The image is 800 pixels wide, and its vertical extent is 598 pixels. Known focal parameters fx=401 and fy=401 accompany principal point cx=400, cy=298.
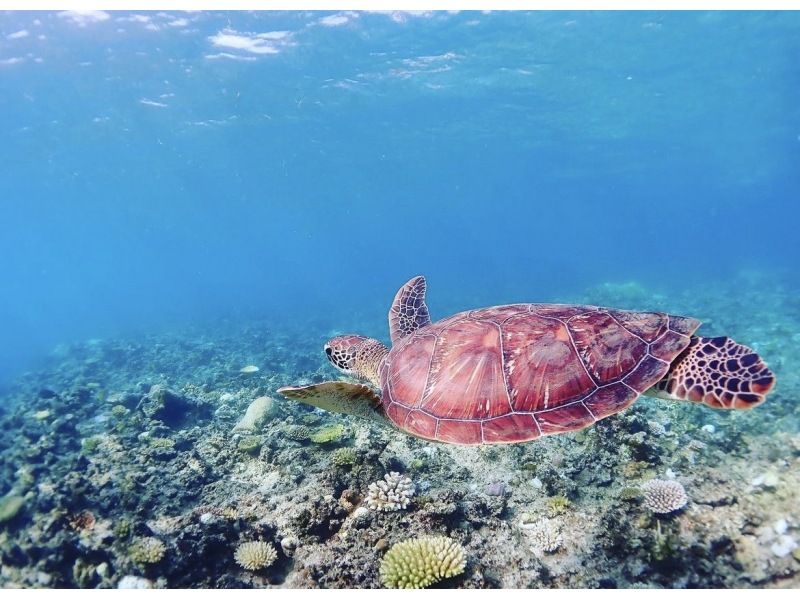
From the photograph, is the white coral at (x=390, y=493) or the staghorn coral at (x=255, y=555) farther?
the white coral at (x=390, y=493)

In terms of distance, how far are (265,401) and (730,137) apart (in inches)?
2197

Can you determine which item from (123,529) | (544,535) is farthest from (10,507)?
(544,535)

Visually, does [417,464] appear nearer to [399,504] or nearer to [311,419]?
[399,504]

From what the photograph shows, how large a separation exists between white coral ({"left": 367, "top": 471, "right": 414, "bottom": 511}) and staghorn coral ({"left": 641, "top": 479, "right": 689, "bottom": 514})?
238 centimetres

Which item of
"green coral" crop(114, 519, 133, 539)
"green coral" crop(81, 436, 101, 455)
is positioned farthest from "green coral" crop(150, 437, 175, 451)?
"green coral" crop(114, 519, 133, 539)

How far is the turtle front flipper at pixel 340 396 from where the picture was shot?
3471 mm

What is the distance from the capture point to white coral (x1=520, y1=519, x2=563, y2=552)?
377 centimetres

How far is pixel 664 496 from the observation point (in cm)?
399

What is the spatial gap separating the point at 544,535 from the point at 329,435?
3.08 m

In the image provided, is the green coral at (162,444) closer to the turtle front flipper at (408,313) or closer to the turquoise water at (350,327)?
the turquoise water at (350,327)

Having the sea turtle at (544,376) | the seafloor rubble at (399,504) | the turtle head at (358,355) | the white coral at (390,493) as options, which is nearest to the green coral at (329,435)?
the seafloor rubble at (399,504)

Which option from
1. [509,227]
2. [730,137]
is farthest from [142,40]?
[509,227]

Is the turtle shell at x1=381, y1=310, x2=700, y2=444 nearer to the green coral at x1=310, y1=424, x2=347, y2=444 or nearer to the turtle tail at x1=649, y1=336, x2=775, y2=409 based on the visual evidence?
the turtle tail at x1=649, y1=336, x2=775, y2=409
